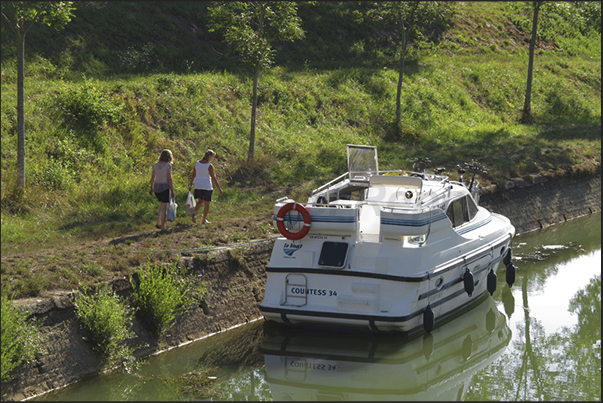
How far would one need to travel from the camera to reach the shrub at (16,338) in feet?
30.0

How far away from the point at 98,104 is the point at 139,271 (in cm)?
804

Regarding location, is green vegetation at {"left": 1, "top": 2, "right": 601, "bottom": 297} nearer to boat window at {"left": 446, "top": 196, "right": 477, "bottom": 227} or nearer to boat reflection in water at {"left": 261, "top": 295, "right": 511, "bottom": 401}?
boat reflection in water at {"left": 261, "top": 295, "right": 511, "bottom": 401}

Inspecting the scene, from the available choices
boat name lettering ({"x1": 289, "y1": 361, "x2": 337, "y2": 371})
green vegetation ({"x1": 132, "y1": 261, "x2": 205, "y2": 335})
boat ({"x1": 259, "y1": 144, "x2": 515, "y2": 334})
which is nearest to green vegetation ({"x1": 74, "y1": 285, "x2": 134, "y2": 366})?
green vegetation ({"x1": 132, "y1": 261, "x2": 205, "y2": 335})

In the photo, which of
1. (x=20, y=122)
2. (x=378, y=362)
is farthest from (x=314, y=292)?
(x=20, y=122)

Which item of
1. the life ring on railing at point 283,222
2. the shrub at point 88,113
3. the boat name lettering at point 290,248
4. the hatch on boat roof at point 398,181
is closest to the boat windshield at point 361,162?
the hatch on boat roof at point 398,181

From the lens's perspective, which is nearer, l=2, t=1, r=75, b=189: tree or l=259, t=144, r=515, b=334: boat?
l=259, t=144, r=515, b=334: boat

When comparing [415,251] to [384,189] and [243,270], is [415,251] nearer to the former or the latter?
[384,189]

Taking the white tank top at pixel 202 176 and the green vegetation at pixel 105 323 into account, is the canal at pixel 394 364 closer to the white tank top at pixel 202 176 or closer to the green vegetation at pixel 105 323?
the green vegetation at pixel 105 323

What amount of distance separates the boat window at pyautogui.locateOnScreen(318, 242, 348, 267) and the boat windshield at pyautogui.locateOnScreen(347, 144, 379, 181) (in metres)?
3.19

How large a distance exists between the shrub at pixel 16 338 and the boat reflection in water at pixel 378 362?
3.40 meters

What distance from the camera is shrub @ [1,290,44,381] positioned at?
9148 mm

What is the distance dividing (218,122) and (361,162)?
23.0ft

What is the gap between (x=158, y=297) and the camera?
11258mm

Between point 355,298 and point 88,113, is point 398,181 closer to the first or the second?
point 355,298
